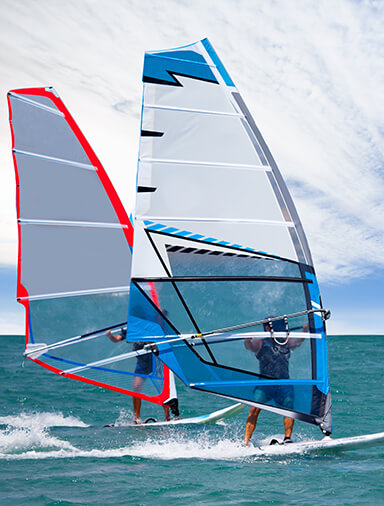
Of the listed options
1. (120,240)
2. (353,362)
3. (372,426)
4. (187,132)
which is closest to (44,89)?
(120,240)

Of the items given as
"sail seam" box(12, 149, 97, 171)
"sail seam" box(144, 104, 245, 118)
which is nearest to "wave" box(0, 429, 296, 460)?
"sail seam" box(144, 104, 245, 118)

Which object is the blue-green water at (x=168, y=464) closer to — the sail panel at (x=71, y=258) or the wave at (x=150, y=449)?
the wave at (x=150, y=449)

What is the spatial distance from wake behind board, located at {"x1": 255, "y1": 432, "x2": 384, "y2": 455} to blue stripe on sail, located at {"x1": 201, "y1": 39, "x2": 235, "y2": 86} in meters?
3.74

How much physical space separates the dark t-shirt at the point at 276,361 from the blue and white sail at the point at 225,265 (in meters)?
0.02

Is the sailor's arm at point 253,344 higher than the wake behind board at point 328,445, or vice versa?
the sailor's arm at point 253,344

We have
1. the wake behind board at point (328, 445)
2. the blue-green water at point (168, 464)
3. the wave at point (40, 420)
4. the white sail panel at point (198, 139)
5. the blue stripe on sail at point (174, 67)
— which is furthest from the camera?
the wave at point (40, 420)

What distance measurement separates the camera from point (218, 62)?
5613mm

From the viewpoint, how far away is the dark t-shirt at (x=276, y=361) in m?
5.19

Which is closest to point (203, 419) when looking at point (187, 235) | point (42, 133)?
point (187, 235)

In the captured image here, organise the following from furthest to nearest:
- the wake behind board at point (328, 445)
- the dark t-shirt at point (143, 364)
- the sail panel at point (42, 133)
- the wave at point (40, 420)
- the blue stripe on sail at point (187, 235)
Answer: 1. the wave at point (40, 420)
2. the sail panel at point (42, 133)
3. the dark t-shirt at point (143, 364)
4. the blue stripe on sail at point (187, 235)
5. the wake behind board at point (328, 445)

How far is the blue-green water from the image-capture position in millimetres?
4133

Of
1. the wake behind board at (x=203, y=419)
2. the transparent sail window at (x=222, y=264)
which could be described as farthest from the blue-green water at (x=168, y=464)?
the transparent sail window at (x=222, y=264)

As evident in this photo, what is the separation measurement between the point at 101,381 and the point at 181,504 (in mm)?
3677

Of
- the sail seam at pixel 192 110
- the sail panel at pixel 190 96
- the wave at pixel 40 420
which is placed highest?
the sail panel at pixel 190 96
